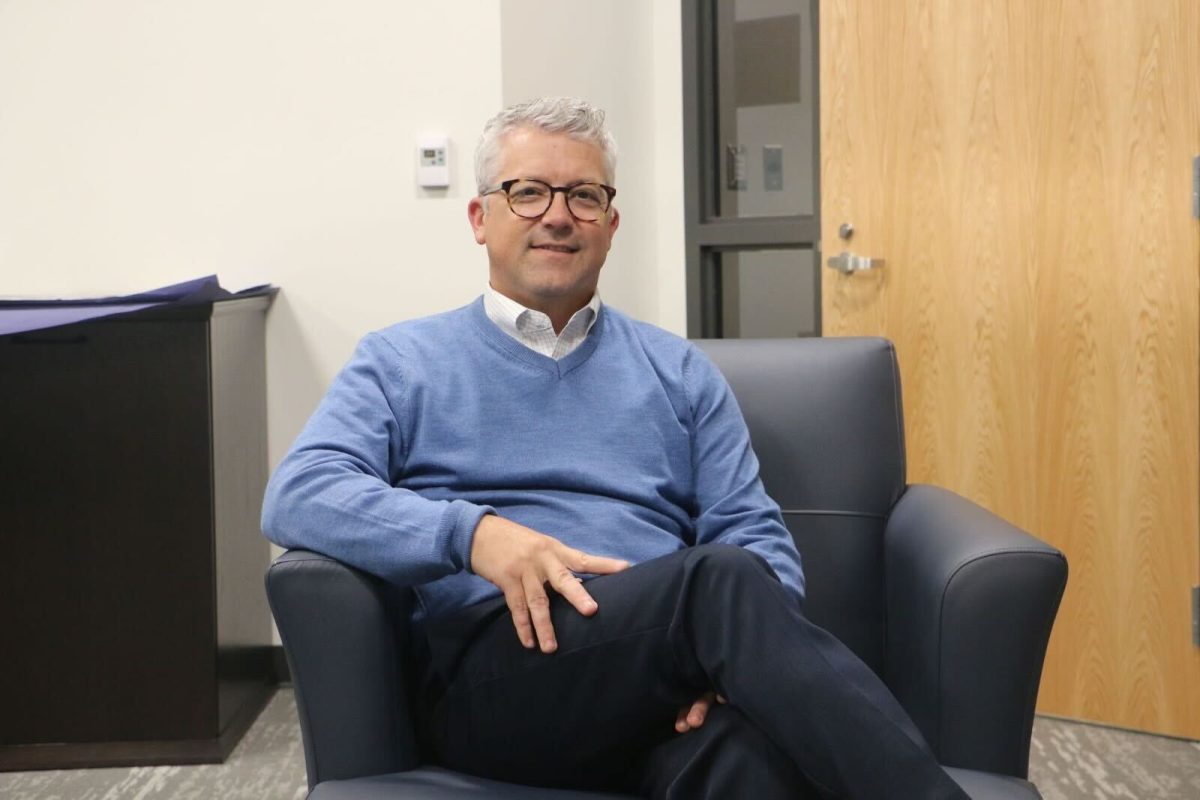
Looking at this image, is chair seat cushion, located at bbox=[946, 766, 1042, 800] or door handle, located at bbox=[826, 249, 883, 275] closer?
chair seat cushion, located at bbox=[946, 766, 1042, 800]

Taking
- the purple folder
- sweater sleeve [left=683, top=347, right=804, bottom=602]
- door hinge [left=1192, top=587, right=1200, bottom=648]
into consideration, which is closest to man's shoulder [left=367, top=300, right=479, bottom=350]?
sweater sleeve [left=683, top=347, right=804, bottom=602]

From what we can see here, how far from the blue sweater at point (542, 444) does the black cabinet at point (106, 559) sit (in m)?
0.93

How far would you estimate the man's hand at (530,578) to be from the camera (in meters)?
1.29

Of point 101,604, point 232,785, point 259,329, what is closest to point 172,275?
point 259,329

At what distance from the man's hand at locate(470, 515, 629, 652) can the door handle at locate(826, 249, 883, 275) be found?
1628mm

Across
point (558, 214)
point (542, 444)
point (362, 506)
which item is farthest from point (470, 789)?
point (558, 214)

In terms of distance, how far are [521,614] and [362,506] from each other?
0.69ft

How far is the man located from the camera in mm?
1197

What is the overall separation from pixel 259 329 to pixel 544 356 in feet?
4.20

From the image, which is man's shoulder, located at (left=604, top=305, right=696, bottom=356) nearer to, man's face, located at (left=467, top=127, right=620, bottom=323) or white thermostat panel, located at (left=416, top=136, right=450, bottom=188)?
man's face, located at (left=467, top=127, right=620, bottom=323)

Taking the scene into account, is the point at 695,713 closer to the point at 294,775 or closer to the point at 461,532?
the point at 461,532

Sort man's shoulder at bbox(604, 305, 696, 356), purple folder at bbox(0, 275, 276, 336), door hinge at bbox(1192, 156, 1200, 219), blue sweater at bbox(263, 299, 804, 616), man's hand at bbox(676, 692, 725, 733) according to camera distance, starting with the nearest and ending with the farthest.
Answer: man's hand at bbox(676, 692, 725, 733) → blue sweater at bbox(263, 299, 804, 616) → man's shoulder at bbox(604, 305, 696, 356) → purple folder at bbox(0, 275, 276, 336) → door hinge at bbox(1192, 156, 1200, 219)

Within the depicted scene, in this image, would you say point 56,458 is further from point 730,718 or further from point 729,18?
point 729,18

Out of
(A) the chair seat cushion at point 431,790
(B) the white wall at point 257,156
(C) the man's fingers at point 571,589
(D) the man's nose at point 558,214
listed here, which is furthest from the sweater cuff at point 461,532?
(B) the white wall at point 257,156
